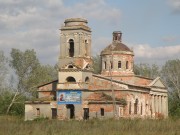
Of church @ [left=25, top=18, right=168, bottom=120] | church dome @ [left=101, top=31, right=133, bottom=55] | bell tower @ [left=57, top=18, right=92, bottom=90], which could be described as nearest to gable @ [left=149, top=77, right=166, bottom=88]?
church @ [left=25, top=18, right=168, bottom=120]

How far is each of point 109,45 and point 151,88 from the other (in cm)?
658

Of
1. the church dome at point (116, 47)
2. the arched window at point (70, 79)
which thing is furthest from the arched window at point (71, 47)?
the church dome at point (116, 47)

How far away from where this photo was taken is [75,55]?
4084 centimetres

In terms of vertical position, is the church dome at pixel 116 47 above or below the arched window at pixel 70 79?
above

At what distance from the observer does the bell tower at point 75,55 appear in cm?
4003

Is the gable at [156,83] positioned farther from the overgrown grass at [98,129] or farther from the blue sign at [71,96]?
the overgrown grass at [98,129]

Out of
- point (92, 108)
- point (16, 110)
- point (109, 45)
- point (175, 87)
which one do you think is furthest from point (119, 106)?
point (175, 87)

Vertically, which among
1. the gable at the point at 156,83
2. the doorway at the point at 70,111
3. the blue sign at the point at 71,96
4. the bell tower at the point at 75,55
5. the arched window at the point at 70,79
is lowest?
the doorway at the point at 70,111

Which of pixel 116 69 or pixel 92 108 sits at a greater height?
pixel 116 69

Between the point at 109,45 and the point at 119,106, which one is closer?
the point at 119,106

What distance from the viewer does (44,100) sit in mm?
41312

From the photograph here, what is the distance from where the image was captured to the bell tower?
4003cm

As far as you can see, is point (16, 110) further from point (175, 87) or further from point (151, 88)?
point (175, 87)

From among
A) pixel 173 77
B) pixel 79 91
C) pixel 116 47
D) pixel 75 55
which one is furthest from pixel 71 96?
pixel 173 77
